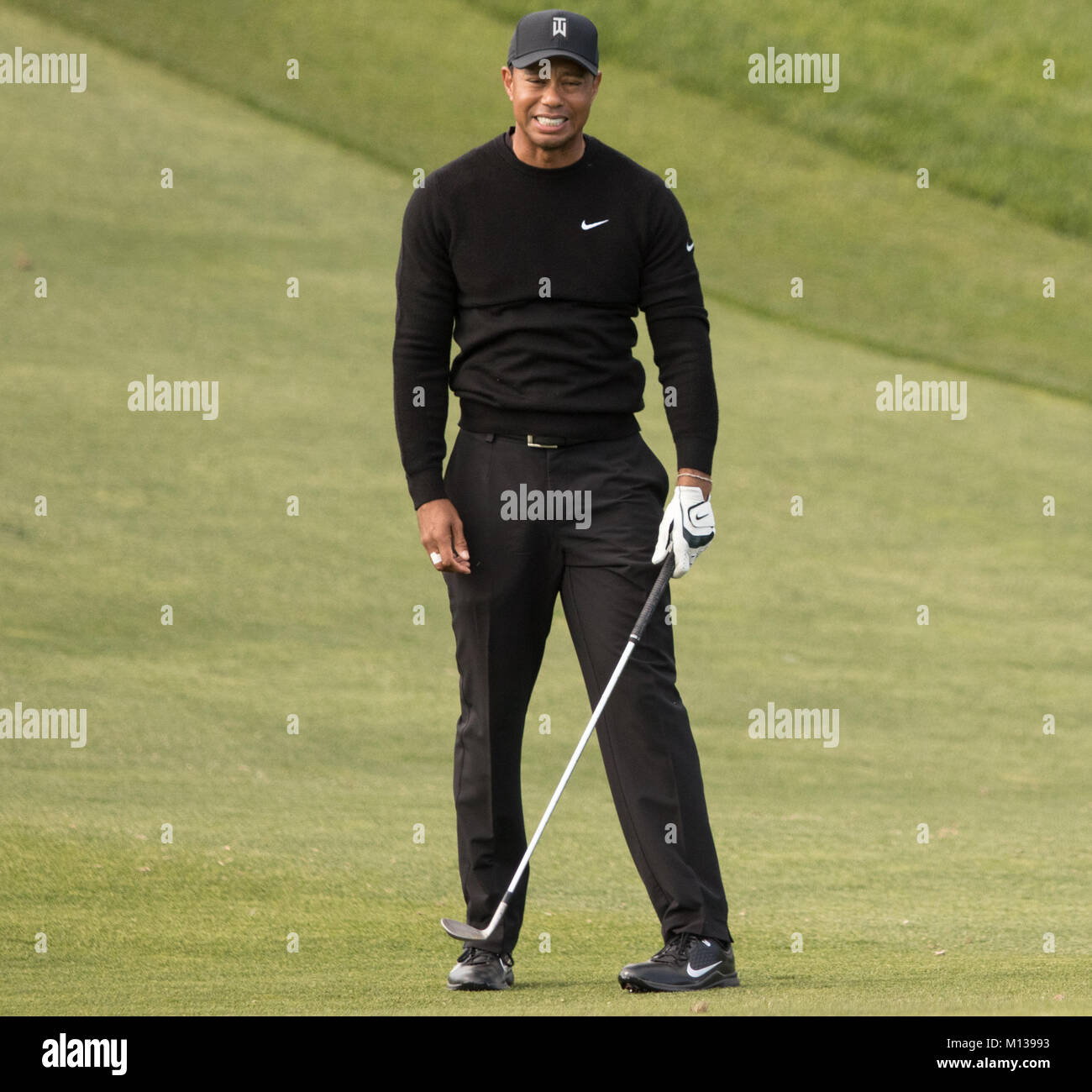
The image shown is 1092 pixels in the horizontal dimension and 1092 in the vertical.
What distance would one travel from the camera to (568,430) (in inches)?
156

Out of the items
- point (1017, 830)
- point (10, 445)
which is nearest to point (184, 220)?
point (10, 445)

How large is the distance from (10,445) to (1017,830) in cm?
651

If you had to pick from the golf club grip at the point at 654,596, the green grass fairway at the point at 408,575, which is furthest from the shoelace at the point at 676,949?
the golf club grip at the point at 654,596

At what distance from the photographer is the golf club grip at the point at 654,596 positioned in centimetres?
388

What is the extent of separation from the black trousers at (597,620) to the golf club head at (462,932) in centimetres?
7

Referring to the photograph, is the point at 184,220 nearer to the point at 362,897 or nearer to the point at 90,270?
the point at 90,270

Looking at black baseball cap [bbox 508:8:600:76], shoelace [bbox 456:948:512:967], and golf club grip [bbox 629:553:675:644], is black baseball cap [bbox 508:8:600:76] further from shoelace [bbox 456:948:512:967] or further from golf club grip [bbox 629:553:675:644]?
shoelace [bbox 456:948:512:967]

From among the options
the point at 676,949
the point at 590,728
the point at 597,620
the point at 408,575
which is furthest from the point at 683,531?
the point at 408,575

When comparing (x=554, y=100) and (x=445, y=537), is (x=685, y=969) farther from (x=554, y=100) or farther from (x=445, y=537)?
(x=554, y=100)


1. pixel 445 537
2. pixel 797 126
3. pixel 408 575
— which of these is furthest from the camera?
pixel 797 126

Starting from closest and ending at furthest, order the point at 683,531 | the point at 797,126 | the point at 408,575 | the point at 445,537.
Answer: the point at 683,531
the point at 445,537
the point at 408,575
the point at 797,126

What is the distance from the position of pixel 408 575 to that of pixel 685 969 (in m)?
5.93

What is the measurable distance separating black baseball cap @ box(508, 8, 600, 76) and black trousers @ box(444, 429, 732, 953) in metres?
0.78

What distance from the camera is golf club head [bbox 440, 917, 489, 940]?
3922 mm
